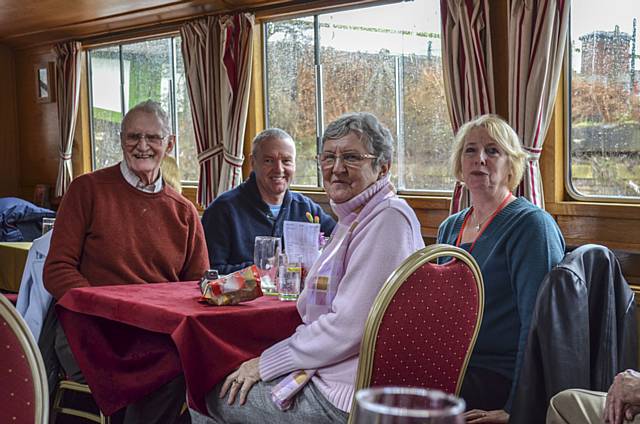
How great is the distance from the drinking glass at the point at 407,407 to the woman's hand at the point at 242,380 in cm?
178

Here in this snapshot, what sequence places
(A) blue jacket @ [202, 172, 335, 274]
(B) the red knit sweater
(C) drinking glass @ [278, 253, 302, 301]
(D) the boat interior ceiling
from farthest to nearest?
(D) the boat interior ceiling, (A) blue jacket @ [202, 172, 335, 274], (B) the red knit sweater, (C) drinking glass @ [278, 253, 302, 301]

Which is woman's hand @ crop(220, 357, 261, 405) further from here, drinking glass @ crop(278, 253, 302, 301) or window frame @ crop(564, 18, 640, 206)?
window frame @ crop(564, 18, 640, 206)

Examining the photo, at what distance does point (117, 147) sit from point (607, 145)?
5844 mm

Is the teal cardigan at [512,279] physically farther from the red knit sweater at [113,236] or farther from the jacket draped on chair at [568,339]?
the red knit sweater at [113,236]

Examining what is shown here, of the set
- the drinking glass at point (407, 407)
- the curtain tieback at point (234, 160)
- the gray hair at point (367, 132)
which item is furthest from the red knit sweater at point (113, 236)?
the curtain tieback at point (234, 160)

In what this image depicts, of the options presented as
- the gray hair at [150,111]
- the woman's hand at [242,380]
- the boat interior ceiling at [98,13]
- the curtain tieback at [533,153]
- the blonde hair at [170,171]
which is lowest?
the woman's hand at [242,380]

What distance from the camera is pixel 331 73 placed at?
646cm

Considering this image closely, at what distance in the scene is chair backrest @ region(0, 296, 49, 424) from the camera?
1.61 metres

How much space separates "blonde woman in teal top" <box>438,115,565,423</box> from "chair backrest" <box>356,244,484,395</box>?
372 millimetres

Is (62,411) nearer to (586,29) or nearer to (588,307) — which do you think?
(588,307)

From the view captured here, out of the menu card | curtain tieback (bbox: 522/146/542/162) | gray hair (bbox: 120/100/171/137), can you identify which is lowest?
the menu card

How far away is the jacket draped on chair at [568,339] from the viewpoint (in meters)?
2.36

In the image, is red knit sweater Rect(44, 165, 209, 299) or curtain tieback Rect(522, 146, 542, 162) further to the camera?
curtain tieback Rect(522, 146, 542, 162)

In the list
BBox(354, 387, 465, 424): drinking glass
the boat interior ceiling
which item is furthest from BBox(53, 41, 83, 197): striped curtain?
BBox(354, 387, 465, 424): drinking glass
